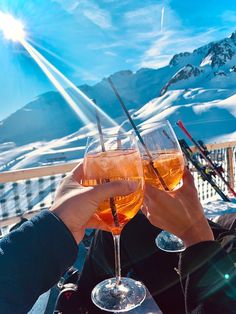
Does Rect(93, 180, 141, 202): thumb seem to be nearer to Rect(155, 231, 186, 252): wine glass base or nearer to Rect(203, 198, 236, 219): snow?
Rect(155, 231, 186, 252): wine glass base

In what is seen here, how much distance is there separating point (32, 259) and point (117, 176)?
22 centimetres

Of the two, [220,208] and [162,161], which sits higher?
[162,161]

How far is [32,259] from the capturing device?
1.69 feet

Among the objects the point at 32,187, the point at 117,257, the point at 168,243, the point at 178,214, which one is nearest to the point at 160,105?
the point at 32,187

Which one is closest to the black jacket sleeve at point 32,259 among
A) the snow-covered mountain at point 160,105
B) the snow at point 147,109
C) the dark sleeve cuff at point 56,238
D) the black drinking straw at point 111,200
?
the dark sleeve cuff at point 56,238

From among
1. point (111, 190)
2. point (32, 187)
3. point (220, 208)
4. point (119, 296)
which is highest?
point (111, 190)

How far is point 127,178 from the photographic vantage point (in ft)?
2.09

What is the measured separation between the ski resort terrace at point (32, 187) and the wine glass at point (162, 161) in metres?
2.91

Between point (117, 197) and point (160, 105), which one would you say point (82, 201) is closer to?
point (117, 197)

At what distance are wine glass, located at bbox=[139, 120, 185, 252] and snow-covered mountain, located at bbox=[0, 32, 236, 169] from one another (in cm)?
→ 3598

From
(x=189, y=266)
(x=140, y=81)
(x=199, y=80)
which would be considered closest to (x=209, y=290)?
(x=189, y=266)

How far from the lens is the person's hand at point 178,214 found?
0.74m

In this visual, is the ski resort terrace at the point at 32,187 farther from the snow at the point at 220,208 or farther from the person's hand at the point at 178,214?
the person's hand at the point at 178,214

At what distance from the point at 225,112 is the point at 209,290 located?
54365 mm
